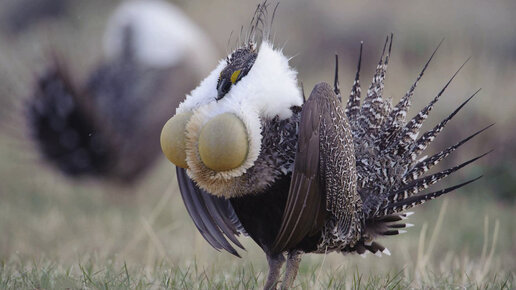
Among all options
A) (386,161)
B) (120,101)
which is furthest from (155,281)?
(120,101)

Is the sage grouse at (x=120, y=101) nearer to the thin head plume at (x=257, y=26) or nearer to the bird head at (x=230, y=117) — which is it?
the thin head plume at (x=257, y=26)

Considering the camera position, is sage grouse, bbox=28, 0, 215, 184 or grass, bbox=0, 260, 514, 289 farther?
sage grouse, bbox=28, 0, 215, 184

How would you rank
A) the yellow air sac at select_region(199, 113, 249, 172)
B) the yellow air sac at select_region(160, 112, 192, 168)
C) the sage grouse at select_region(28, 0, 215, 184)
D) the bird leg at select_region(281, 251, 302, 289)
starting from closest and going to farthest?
the yellow air sac at select_region(199, 113, 249, 172) < the yellow air sac at select_region(160, 112, 192, 168) < the bird leg at select_region(281, 251, 302, 289) < the sage grouse at select_region(28, 0, 215, 184)

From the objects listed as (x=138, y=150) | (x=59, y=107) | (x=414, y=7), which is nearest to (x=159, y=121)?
(x=138, y=150)

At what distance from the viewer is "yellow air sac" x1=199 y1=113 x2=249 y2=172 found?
257 centimetres

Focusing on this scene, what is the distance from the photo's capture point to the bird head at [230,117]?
2.59m

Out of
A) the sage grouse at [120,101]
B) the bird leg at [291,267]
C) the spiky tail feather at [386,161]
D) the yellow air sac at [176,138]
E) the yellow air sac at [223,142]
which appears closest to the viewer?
the yellow air sac at [223,142]

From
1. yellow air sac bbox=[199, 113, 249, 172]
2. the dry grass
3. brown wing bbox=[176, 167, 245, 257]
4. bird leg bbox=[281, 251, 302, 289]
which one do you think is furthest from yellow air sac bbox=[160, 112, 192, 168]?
bird leg bbox=[281, 251, 302, 289]

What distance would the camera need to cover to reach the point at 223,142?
2.57 m

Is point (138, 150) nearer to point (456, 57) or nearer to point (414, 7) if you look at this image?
point (456, 57)

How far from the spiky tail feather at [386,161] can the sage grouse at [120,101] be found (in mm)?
3354

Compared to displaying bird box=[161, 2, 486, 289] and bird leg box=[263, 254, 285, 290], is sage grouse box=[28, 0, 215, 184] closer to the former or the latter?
displaying bird box=[161, 2, 486, 289]

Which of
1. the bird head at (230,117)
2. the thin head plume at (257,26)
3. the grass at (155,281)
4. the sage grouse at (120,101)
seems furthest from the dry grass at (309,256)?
the thin head plume at (257,26)

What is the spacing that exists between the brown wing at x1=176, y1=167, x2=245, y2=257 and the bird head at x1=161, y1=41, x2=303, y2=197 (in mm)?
355
